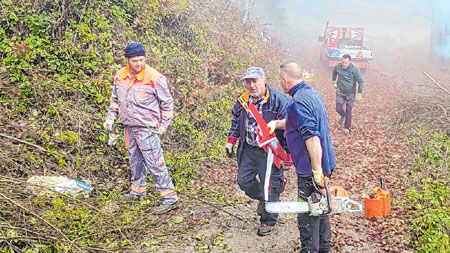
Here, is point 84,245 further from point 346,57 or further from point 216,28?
point 216,28

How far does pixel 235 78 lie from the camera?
10320mm

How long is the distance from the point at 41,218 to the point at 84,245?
0.48 meters

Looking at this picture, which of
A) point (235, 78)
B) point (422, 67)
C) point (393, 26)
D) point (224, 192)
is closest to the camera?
point (224, 192)

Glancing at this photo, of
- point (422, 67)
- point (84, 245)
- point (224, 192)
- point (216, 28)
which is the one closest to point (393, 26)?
point (422, 67)

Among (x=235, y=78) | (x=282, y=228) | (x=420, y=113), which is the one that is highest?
(x=235, y=78)

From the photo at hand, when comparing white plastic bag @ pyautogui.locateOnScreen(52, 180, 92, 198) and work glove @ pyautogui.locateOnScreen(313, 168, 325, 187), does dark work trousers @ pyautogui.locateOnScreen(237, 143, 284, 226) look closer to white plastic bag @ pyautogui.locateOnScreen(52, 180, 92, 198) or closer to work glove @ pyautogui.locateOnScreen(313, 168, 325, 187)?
work glove @ pyautogui.locateOnScreen(313, 168, 325, 187)

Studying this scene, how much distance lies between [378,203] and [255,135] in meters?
1.86

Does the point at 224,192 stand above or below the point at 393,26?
below

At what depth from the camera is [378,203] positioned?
16.3 feet

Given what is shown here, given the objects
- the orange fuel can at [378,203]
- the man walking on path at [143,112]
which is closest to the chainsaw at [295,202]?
the orange fuel can at [378,203]

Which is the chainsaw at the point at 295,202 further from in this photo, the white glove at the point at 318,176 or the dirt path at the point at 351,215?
the dirt path at the point at 351,215

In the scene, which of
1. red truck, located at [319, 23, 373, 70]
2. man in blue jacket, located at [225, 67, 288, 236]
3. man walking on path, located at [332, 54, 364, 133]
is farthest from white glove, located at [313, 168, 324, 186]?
red truck, located at [319, 23, 373, 70]

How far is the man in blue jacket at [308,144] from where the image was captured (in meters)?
3.55

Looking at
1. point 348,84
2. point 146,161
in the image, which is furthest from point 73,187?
point 348,84
